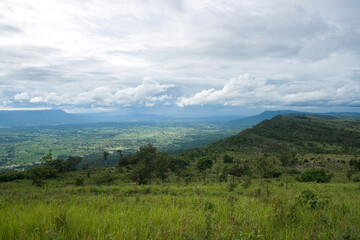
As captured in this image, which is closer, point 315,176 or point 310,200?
point 310,200

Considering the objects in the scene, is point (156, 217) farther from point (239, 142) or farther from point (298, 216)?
point (239, 142)

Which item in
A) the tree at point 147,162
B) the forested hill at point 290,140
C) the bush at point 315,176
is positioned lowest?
the forested hill at point 290,140

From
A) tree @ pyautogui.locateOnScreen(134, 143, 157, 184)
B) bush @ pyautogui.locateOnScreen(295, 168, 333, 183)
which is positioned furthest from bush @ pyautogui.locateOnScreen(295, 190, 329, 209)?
bush @ pyautogui.locateOnScreen(295, 168, 333, 183)

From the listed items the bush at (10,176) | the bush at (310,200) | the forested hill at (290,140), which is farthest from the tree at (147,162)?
the forested hill at (290,140)

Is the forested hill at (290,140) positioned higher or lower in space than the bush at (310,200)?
lower

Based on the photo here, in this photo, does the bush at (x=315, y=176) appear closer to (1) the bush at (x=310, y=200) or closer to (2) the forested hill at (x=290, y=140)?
(1) the bush at (x=310, y=200)

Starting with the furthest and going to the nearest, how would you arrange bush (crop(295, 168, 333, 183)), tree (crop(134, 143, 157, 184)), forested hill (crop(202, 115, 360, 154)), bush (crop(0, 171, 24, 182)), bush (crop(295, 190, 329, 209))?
forested hill (crop(202, 115, 360, 154)) → bush (crop(0, 171, 24, 182)) → tree (crop(134, 143, 157, 184)) → bush (crop(295, 168, 333, 183)) → bush (crop(295, 190, 329, 209))

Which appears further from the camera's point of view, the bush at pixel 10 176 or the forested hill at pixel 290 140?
the forested hill at pixel 290 140

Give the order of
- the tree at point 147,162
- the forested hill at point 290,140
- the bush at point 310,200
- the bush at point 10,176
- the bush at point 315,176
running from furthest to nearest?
the forested hill at point 290,140 < the bush at point 10,176 < the tree at point 147,162 < the bush at point 315,176 < the bush at point 310,200

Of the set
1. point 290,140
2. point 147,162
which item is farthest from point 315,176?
point 290,140

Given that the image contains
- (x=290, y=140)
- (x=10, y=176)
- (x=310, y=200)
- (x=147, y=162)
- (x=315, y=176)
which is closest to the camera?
(x=310, y=200)

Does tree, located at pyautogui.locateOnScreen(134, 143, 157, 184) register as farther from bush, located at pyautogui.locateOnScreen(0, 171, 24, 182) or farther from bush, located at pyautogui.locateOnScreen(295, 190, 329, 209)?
bush, located at pyautogui.locateOnScreen(0, 171, 24, 182)

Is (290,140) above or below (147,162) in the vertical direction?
below

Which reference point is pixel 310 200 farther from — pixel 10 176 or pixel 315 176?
pixel 10 176
